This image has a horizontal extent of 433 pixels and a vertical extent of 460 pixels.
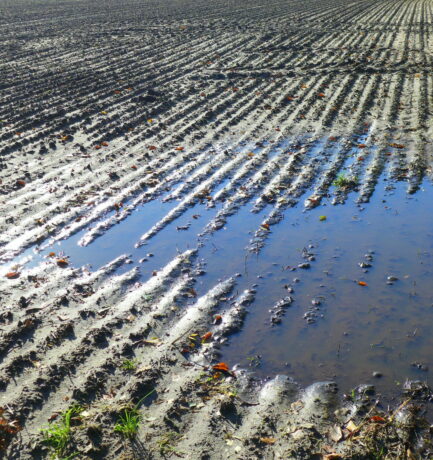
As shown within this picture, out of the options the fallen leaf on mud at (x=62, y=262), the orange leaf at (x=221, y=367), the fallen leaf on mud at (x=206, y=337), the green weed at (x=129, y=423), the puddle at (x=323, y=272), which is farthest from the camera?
the fallen leaf on mud at (x=62, y=262)

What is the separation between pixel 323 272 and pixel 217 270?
1.28 meters

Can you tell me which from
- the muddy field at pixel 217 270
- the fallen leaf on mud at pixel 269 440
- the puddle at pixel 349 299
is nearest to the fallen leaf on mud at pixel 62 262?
the muddy field at pixel 217 270

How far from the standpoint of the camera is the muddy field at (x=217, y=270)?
13.2ft

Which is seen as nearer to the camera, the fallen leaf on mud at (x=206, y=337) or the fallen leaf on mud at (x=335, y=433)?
the fallen leaf on mud at (x=335, y=433)

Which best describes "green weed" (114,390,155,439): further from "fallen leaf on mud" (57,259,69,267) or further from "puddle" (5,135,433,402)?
"fallen leaf on mud" (57,259,69,267)

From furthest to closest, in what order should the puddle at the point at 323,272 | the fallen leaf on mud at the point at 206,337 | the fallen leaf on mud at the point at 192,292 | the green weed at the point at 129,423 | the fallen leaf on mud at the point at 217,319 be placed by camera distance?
1. the fallen leaf on mud at the point at 192,292
2. the fallen leaf on mud at the point at 217,319
3. the fallen leaf on mud at the point at 206,337
4. the puddle at the point at 323,272
5. the green weed at the point at 129,423

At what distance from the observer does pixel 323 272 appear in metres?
5.99

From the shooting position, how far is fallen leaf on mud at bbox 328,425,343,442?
3845 mm

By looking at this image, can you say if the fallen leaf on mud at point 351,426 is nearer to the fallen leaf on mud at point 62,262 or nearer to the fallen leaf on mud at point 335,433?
the fallen leaf on mud at point 335,433

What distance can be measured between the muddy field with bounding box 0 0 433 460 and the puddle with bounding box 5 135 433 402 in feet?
0.09

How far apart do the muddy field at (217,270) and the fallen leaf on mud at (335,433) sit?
2cm

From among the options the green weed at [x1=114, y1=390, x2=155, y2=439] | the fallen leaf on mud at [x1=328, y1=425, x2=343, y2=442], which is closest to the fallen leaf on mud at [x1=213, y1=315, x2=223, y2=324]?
the green weed at [x1=114, y1=390, x2=155, y2=439]

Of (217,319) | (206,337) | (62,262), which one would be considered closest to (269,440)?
(206,337)

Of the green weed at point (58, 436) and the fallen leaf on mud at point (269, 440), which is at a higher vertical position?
the green weed at point (58, 436)
